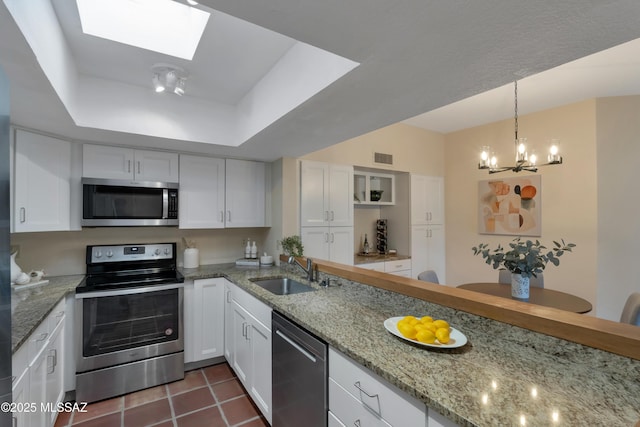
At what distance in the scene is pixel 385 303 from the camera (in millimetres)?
1749

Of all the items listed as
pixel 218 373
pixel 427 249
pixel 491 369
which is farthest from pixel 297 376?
pixel 427 249

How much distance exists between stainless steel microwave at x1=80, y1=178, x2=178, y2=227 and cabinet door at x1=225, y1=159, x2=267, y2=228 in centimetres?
56

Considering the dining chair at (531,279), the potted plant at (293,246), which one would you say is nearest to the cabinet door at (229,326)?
the potted plant at (293,246)

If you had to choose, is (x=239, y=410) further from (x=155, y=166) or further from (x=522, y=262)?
(x=522, y=262)

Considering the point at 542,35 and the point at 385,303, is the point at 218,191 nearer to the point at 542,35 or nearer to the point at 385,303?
the point at 385,303

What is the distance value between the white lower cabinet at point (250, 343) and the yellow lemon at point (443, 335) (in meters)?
1.10

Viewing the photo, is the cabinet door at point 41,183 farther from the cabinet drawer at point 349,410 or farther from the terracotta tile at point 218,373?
the cabinet drawer at point 349,410

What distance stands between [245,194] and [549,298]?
3060mm

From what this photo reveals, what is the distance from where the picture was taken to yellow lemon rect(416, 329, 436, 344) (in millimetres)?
1197

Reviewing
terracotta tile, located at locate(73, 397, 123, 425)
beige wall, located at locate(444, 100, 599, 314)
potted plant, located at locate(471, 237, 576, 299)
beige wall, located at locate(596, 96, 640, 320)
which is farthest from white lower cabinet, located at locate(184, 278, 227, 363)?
beige wall, located at locate(596, 96, 640, 320)

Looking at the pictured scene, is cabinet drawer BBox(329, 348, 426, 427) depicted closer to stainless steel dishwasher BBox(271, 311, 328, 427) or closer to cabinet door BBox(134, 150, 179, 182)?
stainless steel dishwasher BBox(271, 311, 328, 427)

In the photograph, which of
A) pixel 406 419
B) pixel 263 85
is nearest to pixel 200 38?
pixel 263 85

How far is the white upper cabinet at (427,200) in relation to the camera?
14.0 feet

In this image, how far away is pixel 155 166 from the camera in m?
2.75
